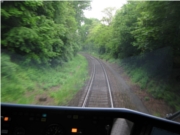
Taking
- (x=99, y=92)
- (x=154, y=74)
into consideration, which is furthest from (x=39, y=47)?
(x=154, y=74)

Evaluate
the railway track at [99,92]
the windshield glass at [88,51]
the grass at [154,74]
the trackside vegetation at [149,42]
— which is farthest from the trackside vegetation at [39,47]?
the grass at [154,74]

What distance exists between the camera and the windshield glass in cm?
397

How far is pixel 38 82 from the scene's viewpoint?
4.72m

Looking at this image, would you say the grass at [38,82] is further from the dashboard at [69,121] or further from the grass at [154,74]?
the dashboard at [69,121]

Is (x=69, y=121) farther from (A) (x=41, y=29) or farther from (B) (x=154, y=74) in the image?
(B) (x=154, y=74)

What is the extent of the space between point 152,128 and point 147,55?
3.92m

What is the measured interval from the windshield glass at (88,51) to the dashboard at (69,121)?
60.9 inches

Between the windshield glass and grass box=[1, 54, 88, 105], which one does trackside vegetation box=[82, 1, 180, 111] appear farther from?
grass box=[1, 54, 88, 105]

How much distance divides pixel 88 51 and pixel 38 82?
1.46 meters

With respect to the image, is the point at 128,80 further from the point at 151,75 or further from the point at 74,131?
the point at 74,131

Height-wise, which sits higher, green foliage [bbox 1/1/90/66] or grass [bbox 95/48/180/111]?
green foliage [bbox 1/1/90/66]

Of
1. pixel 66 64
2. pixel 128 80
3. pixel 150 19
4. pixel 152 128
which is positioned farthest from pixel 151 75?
pixel 152 128

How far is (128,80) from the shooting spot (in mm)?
6027

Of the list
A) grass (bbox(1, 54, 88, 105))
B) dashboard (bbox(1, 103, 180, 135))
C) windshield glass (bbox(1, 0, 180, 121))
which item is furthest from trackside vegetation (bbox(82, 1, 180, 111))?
dashboard (bbox(1, 103, 180, 135))
